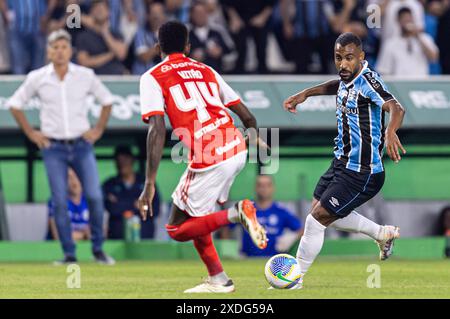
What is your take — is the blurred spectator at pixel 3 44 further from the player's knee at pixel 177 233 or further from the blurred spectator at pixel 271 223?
the player's knee at pixel 177 233

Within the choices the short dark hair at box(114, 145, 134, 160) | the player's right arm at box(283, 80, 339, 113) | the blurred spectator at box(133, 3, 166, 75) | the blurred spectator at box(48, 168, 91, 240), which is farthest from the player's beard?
the blurred spectator at box(133, 3, 166, 75)

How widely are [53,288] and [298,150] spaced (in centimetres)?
844

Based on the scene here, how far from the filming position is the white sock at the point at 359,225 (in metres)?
10.8

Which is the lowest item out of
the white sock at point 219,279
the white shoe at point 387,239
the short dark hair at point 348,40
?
the white sock at point 219,279

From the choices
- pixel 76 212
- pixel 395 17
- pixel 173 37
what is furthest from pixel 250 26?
pixel 173 37

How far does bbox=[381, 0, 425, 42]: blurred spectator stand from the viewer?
61.8ft

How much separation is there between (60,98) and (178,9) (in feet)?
14.0

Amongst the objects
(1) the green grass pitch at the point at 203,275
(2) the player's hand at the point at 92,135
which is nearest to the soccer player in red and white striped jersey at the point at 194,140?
(1) the green grass pitch at the point at 203,275

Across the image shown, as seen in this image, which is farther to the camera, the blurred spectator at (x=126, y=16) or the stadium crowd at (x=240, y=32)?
the blurred spectator at (x=126, y=16)

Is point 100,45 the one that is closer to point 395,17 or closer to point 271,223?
point 271,223

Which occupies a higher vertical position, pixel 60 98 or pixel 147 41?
pixel 147 41

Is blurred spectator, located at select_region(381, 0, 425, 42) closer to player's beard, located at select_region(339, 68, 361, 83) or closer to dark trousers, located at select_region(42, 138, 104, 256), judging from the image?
dark trousers, located at select_region(42, 138, 104, 256)

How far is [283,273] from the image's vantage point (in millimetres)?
10375

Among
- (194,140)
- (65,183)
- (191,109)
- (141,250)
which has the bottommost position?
(141,250)
